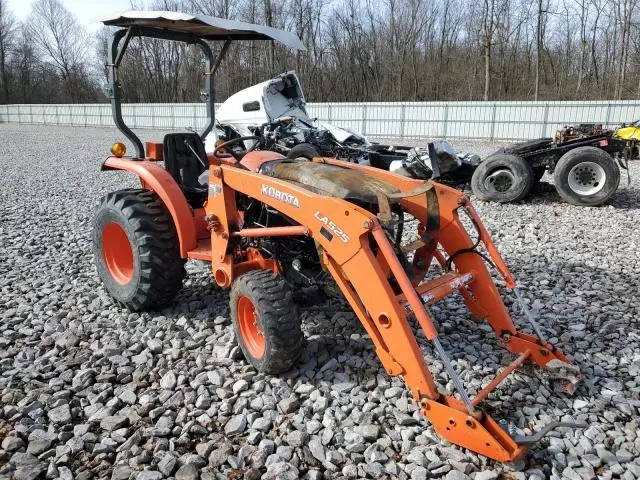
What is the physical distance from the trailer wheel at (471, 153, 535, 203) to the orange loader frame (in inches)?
202

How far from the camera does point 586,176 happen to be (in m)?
8.12

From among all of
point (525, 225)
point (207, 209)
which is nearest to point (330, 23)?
point (525, 225)

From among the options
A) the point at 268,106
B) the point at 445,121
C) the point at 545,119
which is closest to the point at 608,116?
the point at 545,119

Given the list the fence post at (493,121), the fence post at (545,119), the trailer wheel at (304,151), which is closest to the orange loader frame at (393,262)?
the trailer wheel at (304,151)

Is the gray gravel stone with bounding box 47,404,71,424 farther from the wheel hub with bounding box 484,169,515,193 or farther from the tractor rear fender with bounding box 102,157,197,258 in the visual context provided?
the wheel hub with bounding box 484,169,515,193

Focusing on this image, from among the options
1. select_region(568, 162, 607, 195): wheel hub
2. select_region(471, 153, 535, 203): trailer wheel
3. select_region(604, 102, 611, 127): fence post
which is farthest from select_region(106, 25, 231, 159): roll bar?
select_region(604, 102, 611, 127): fence post

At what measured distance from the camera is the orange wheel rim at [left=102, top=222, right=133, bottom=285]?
4.19 metres

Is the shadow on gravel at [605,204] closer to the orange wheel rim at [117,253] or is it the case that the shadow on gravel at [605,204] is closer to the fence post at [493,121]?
the orange wheel rim at [117,253]

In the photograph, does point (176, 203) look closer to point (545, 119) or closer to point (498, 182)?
point (498, 182)

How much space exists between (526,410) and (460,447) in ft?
1.70

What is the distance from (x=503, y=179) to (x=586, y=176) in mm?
1220

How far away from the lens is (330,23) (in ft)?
124

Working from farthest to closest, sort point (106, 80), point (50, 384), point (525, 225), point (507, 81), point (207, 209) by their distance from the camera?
point (507, 81)
point (525, 225)
point (106, 80)
point (207, 209)
point (50, 384)

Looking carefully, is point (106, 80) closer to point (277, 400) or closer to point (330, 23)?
point (277, 400)
